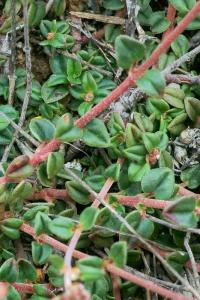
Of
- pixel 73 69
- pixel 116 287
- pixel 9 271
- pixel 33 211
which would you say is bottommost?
pixel 116 287

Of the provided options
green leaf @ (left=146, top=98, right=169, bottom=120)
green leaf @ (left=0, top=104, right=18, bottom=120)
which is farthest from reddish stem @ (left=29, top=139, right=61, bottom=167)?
green leaf @ (left=146, top=98, right=169, bottom=120)

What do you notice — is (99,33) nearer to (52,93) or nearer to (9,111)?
(52,93)

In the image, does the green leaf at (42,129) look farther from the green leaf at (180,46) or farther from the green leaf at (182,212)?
the green leaf at (180,46)

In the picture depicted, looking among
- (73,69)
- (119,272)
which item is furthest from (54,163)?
(73,69)

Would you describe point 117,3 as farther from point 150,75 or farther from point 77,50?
point 150,75

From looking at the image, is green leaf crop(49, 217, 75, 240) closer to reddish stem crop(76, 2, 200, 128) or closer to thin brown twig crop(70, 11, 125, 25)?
reddish stem crop(76, 2, 200, 128)
